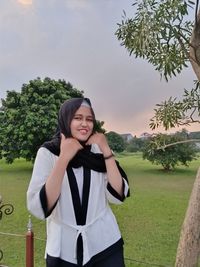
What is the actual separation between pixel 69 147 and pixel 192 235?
2174 mm

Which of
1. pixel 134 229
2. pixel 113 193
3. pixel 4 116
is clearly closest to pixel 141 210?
pixel 134 229

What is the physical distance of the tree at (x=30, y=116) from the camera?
1270 cm

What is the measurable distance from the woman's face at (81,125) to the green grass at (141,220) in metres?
2.44

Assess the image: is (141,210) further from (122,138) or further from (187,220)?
(187,220)

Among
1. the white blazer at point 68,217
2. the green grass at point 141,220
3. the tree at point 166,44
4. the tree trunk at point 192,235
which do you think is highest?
the tree at point 166,44

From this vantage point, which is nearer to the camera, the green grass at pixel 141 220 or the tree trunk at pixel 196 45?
the tree trunk at pixel 196 45

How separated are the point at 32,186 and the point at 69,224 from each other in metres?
0.20

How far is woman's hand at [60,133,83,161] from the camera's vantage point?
140cm

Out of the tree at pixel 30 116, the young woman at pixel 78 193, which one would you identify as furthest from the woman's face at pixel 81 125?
the tree at pixel 30 116

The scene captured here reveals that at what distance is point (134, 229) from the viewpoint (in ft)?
21.2

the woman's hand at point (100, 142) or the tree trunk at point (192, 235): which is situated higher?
the woman's hand at point (100, 142)

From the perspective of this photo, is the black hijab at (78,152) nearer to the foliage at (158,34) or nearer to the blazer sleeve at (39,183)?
the blazer sleeve at (39,183)

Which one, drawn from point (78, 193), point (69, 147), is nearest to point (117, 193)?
point (78, 193)

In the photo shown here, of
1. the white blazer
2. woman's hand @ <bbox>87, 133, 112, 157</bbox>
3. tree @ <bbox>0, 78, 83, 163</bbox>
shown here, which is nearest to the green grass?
tree @ <bbox>0, 78, 83, 163</bbox>
